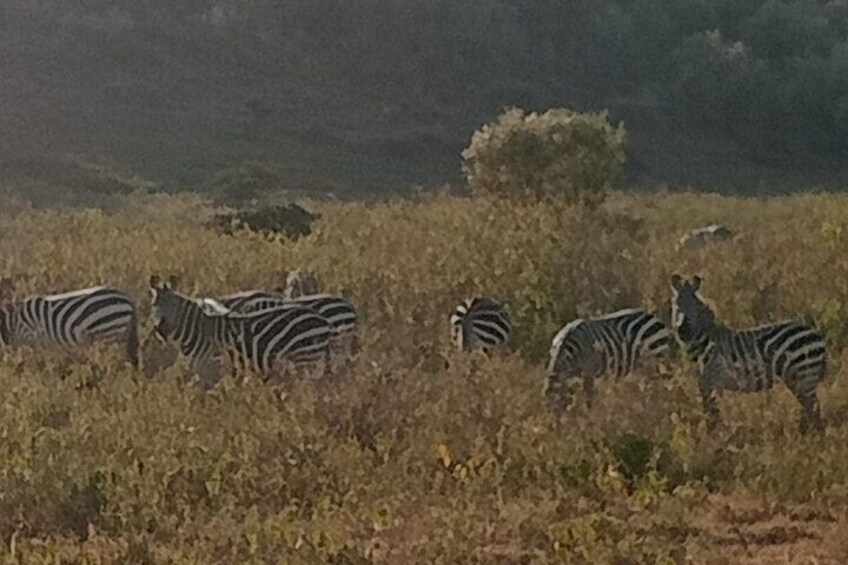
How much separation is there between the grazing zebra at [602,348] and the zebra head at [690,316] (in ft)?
1.63

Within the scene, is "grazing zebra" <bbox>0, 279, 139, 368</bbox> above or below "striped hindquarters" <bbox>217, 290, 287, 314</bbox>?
below

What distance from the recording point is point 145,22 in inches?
2073

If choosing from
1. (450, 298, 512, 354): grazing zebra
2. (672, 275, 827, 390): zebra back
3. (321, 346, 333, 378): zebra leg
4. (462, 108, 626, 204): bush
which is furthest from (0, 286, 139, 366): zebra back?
(462, 108, 626, 204): bush

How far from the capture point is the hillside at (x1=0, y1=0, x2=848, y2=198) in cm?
4306

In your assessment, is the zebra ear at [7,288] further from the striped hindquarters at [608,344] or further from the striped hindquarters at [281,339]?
the striped hindquarters at [608,344]

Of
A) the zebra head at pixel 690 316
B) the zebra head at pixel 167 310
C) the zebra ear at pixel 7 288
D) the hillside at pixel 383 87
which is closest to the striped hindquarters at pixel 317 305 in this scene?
the zebra head at pixel 167 310

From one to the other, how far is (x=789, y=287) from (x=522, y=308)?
8.66 feet

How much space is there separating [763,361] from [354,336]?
3653 millimetres

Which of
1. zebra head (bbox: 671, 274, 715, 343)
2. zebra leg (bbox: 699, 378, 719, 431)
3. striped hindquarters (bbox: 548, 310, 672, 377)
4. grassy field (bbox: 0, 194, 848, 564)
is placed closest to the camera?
grassy field (bbox: 0, 194, 848, 564)

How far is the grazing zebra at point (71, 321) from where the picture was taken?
1236 centimetres

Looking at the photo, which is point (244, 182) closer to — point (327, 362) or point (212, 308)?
point (212, 308)

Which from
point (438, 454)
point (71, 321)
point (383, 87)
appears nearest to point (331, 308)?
point (71, 321)

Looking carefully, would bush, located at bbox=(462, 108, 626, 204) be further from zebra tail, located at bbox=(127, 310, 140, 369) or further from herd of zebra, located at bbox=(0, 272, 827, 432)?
zebra tail, located at bbox=(127, 310, 140, 369)

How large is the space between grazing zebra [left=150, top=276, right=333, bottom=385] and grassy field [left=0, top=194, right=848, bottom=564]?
0.49 meters
